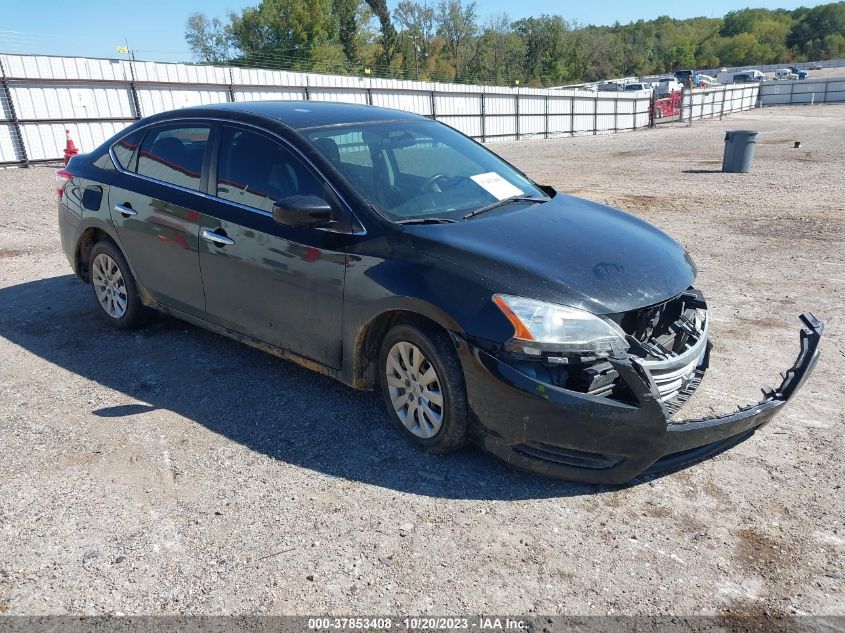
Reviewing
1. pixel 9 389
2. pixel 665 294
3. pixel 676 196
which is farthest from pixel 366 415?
pixel 676 196

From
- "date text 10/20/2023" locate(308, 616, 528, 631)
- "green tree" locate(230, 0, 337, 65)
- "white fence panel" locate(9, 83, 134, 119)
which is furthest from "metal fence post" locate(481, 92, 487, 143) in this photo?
"green tree" locate(230, 0, 337, 65)

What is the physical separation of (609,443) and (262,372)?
8.41 feet

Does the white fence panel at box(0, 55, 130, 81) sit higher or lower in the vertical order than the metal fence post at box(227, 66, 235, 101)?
higher

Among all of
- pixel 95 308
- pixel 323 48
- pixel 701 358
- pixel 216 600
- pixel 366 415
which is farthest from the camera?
pixel 323 48

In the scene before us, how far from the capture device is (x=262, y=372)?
15.3 ft

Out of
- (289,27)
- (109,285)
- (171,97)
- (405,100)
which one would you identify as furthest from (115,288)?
(289,27)

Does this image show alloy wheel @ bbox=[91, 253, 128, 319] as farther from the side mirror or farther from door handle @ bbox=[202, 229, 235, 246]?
the side mirror

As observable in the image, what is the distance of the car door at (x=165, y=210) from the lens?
4477 millimetres

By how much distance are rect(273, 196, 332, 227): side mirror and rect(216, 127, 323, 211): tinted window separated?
0.19 m

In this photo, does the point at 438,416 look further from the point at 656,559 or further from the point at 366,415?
the point at 656,559

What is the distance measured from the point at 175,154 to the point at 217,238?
0.90 meters

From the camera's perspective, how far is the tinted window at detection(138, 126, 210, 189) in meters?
4.50

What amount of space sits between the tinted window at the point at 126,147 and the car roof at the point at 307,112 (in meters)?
0.55

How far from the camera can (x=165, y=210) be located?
4.60 meters
